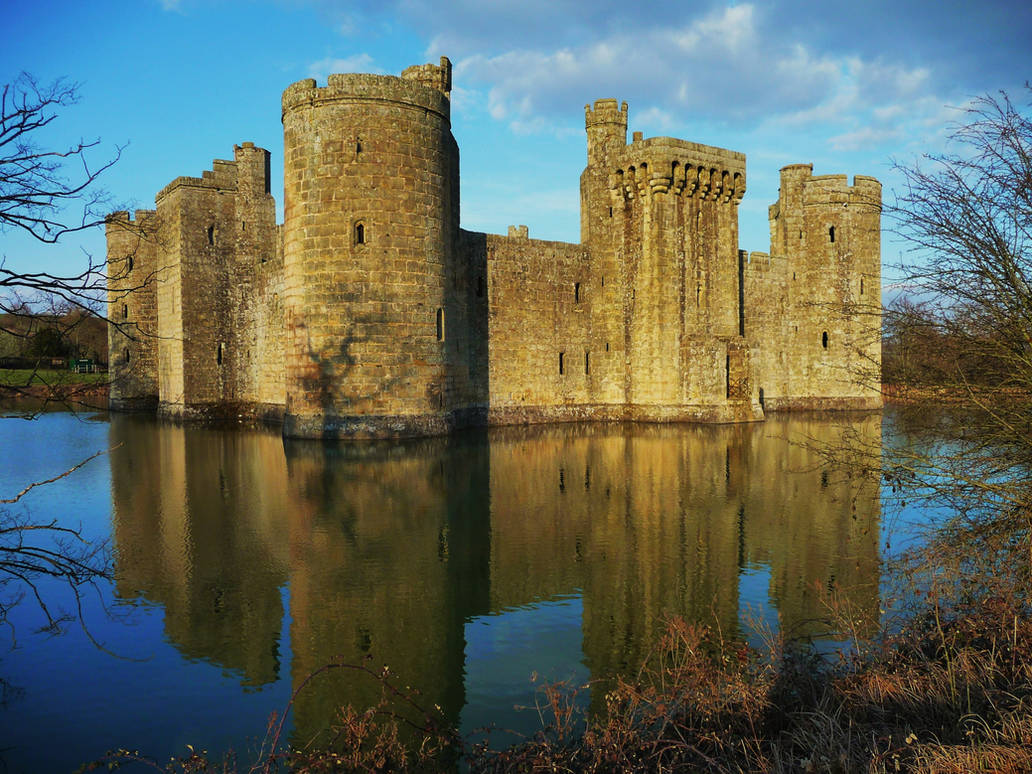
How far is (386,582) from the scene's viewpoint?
857cm

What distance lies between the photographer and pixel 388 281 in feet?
72.6

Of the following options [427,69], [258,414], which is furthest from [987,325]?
[258,414]

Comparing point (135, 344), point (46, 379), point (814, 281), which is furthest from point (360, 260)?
point (814, 281)

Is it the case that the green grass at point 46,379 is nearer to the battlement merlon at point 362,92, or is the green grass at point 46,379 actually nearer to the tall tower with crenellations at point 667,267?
the battlement merlon at point 362,92

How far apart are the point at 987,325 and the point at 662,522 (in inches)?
221

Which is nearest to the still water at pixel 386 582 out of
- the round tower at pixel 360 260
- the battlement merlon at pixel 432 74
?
the round tower at pixel 360 260

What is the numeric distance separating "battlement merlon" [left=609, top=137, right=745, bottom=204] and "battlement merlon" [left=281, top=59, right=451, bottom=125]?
8587mm

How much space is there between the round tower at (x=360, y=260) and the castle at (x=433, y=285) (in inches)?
2.2

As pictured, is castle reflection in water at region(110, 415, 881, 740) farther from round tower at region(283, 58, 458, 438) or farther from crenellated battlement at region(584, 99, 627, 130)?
crenellated battlement at region(584, 99, 627, 130)

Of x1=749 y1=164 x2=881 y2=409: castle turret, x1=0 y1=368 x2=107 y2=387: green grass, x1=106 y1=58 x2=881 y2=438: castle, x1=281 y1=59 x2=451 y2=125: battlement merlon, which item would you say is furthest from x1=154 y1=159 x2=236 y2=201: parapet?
x1=749 y1=164 x2=881 y2=409: castle turret

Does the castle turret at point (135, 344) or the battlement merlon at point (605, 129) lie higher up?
the battlement merlon at point (605, 129)

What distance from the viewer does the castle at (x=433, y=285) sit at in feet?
72.3

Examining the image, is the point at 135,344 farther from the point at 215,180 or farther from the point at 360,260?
the point at 360,260

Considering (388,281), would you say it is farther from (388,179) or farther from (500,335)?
(500,335)
